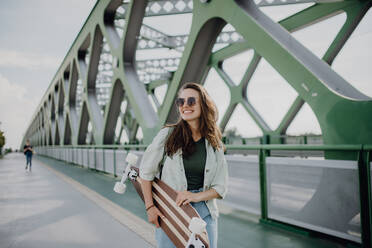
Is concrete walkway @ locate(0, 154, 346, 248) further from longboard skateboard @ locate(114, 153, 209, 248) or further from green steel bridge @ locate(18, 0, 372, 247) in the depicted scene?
longboard skateboard @ locate(114, 153, 209, 248)

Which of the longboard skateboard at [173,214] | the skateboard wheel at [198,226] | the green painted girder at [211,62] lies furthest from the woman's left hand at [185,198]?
the green painted girder at [211,62]

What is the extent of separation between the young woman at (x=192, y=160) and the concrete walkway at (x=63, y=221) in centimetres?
166

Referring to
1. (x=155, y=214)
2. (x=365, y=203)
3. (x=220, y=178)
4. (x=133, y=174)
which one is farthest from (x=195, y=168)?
(x=365, y=203)

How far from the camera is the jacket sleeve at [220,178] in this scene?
6.34ft

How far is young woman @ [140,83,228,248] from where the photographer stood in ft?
6.32

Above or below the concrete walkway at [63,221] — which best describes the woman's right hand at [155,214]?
above

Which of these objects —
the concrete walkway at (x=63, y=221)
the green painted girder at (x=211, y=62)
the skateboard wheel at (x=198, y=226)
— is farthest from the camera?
the green painted girder at (x=211, y=62)

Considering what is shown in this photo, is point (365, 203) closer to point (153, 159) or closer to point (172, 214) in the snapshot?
point (172, 214)

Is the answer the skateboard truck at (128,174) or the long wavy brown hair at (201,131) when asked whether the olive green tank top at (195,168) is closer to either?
the long wavy brown hair at (201,131)


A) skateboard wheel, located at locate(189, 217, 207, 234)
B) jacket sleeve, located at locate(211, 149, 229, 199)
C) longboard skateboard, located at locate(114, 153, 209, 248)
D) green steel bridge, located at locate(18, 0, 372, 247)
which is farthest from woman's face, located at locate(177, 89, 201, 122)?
green steel bridge, located at locate(18, 0, 372, 247)

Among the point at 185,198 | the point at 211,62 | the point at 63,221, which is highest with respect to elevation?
the point at 211,62

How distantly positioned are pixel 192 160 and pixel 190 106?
364 millimetres

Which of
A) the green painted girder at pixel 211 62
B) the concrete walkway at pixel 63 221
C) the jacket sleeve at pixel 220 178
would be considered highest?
the green painted girder at pixel 211 62

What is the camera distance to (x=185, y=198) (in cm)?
183
